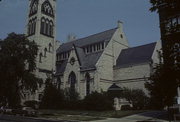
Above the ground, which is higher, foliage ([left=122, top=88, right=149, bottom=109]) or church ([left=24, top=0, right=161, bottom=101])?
church ([left=24, top=0, right=161, bottom=101])

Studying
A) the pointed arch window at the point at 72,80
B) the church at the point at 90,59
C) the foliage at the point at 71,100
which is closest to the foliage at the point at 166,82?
the church at the point at 90,59

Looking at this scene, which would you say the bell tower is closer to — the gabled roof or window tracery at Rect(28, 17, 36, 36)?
window tracery at Rect(28, 17, 36, 36)

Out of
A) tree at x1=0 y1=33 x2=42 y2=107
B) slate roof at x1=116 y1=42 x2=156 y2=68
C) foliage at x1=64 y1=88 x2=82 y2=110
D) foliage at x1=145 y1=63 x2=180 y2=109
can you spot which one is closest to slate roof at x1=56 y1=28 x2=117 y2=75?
slate roof at x1=116 y1=42 x2=156 y2=68

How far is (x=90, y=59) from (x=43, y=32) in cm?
1905

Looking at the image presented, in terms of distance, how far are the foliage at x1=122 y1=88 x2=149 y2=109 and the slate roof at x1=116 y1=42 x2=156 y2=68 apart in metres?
9.61

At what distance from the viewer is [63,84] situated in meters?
63.8

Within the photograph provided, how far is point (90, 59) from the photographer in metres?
61.3

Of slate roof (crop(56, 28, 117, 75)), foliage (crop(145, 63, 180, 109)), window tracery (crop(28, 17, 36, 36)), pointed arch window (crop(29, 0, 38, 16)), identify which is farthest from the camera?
pointed arch window (crop(29, 0, 38, 16))

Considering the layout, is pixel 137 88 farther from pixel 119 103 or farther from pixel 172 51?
pixel 172 51

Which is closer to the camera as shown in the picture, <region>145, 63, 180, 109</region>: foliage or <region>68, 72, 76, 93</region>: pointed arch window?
<region>145, 63, 180, 109</region>: foliage

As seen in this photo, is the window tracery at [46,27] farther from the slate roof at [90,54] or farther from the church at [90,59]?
the slate roof at [90,54]

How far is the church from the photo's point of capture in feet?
185

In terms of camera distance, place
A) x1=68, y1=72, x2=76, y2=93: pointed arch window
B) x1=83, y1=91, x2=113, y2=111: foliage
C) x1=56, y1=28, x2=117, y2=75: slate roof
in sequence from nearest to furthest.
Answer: x1=83, y1=91, x2=113, y2=111: foliage → x1=56, y1=28, x2=117, y2=75: slate roof → x1=68, y1=72, x2=76, y2=93: pointed arch window

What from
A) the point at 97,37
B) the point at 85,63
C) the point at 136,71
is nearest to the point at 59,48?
the point at 97,37
